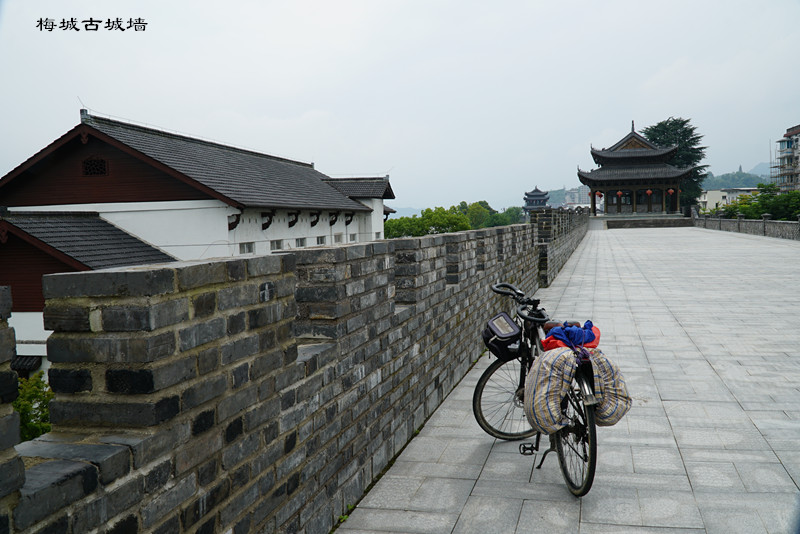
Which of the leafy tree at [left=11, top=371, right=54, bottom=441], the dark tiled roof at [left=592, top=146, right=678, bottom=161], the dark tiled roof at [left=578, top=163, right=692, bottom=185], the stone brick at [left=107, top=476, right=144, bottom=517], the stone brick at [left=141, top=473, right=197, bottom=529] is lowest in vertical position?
the leafy tree at [left=11, top=371, right=54, bottom=441]

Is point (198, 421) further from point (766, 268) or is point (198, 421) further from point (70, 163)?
point (70, 163)

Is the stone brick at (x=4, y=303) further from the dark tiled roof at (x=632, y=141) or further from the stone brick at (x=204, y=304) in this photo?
the dark tiled roof at (x=632, y=141)

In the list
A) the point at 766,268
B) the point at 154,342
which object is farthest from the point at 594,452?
the point at 766,268

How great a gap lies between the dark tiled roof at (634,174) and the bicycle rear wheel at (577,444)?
5981 centimetres

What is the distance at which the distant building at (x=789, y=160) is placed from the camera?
82750 mm

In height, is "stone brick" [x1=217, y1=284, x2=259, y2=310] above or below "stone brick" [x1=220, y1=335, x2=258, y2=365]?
above

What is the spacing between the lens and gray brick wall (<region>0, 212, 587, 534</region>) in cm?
177

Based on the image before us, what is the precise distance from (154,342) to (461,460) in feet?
9.37

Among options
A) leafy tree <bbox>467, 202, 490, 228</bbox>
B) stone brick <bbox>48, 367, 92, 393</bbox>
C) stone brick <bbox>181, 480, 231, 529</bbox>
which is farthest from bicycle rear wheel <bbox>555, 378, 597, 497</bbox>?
leafy tree <bbox>467, 202, 490, 228</bbox>

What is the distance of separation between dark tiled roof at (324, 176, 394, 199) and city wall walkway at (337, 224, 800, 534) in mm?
27607

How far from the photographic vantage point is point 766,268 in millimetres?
16281

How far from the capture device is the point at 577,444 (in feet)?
11.9

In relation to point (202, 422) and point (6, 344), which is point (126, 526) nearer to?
point (202, 422)

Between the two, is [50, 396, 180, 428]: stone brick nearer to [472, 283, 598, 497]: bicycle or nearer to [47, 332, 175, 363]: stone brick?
[47, 332, 175, 363]: stone brick
